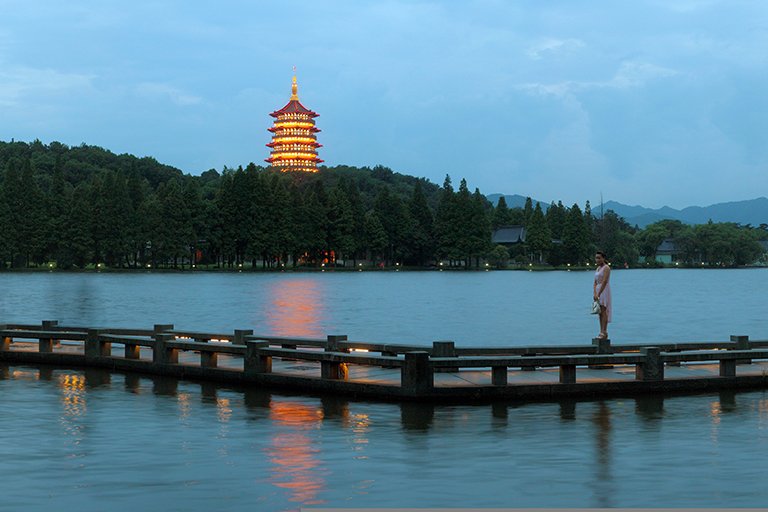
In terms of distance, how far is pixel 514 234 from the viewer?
198 m

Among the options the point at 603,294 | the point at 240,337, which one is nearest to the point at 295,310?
the point at 240,337

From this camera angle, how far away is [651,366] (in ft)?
62.8

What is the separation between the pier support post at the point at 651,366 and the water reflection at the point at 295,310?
93.6 ft

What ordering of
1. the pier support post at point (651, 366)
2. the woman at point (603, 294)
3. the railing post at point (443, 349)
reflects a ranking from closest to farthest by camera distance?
the pier support post at point (651, 366) → the railing post at point (443, 349) → the woman at point (603, 294)

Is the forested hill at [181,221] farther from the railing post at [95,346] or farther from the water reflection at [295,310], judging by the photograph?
the railing post at [95,346]

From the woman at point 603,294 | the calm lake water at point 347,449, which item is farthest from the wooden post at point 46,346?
the woman at point 603,294

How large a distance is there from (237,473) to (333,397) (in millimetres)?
6684

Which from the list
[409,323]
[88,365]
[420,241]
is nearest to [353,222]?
[420,241]

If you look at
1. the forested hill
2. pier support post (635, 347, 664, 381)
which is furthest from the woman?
the forested hill

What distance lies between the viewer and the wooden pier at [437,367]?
18156mm

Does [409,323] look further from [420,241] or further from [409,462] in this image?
[420,241]

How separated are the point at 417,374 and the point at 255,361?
166 inches

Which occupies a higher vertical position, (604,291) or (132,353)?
(604,291)

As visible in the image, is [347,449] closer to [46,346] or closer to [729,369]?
[729,369]
